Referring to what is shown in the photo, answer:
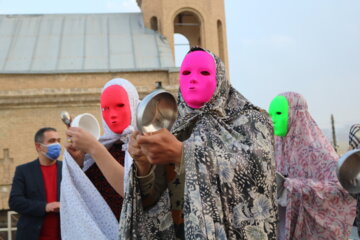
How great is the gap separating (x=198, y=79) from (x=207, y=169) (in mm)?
598

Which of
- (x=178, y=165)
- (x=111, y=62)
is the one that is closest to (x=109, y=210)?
(x=178, y=165)

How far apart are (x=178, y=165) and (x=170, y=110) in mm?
242

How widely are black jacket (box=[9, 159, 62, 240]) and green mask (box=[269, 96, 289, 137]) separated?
209cm

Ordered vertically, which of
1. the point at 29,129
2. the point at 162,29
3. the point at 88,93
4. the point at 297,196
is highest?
the point at 162,29

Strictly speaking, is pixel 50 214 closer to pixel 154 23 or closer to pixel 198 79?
pixel 198 79

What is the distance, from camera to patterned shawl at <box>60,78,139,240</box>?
2861 mm

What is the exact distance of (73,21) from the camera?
17.3 meters

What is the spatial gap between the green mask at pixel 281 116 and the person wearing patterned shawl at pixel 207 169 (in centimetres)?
194

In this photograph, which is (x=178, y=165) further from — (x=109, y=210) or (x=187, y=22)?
(x=187, y=22)

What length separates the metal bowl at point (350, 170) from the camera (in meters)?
2.99

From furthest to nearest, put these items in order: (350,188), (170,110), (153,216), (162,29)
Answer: (162,29) → (350,188) → (153,216) → (170,110)

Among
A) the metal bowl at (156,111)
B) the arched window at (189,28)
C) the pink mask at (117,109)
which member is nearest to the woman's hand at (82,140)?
the pink mask at (117,109)

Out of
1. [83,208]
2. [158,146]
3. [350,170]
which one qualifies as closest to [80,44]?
[83,208]

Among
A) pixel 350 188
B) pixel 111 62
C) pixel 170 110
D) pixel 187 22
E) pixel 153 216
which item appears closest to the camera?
pixel 170 110
